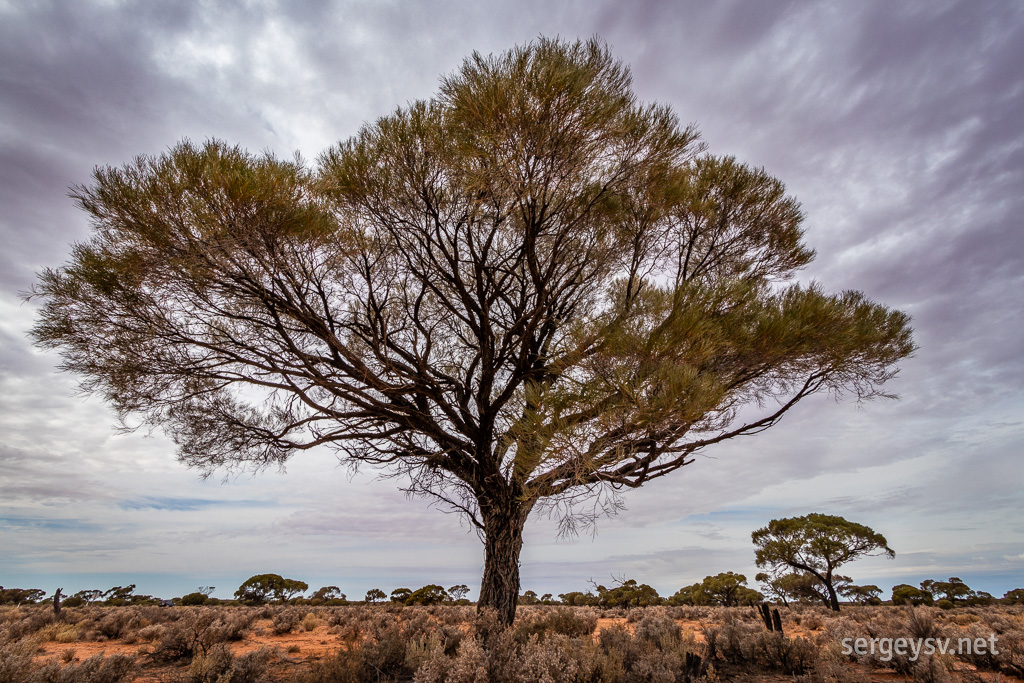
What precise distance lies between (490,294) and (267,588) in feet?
83.3

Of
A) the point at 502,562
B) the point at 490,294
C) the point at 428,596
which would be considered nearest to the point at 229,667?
the point at 502,562

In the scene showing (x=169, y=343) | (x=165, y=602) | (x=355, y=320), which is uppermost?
(x=355, y=320)

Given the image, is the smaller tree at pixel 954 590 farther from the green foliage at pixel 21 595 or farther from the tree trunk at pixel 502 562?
the green foliage at pixel 21 595

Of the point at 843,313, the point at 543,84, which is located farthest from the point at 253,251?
the point at 843,313

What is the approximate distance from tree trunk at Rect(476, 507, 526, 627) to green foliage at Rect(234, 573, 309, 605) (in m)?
22.4

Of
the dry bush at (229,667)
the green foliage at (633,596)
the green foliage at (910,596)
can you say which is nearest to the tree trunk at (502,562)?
the dry bush at (229,667)

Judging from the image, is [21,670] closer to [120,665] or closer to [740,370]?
[120,665]

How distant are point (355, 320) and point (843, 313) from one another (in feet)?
22.2

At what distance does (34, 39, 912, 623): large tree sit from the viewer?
4.92 m

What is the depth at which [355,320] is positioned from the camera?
694 centimetres

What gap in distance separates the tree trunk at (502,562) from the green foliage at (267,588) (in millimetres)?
22432

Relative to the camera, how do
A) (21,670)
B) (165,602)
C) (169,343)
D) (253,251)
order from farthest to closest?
1. (165,602)
2. (169,343)
3. (253,251)
4. (21,670)

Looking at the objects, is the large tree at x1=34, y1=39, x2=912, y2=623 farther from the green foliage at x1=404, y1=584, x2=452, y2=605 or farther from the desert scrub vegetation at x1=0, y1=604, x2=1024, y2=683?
the green foliage at x1=404, y1=584, x2=452, y2=605

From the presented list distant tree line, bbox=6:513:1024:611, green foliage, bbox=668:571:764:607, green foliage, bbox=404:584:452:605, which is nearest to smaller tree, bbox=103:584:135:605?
distant tree line, bbox=6:513:1024:611
